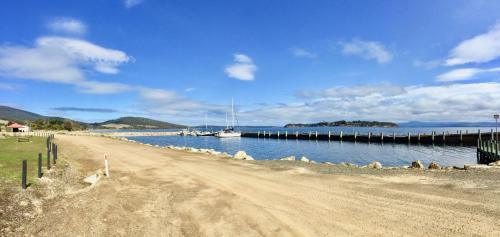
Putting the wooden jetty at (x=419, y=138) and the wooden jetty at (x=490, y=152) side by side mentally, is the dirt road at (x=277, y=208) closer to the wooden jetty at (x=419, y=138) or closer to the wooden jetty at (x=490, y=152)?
the wooden jetty at (x=490, y=152)

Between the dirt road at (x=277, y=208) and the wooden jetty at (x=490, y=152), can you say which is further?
the wooden jetty at (x=490, y=152)

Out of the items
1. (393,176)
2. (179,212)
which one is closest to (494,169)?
(393,176)

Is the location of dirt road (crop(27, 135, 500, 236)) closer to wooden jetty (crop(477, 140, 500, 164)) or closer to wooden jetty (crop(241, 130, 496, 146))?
wooden jetty (crop(477, 140, 500, 164))

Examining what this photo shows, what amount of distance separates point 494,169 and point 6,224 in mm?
21304

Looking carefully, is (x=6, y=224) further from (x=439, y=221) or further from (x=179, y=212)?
(x=439, y=221)

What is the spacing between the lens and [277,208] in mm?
11578

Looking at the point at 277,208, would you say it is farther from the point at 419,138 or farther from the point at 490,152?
the point at 419,138

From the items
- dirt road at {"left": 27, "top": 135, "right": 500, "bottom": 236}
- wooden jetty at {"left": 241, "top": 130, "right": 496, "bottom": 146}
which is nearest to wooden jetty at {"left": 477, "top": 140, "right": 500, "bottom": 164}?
wooden jetty at {"left": 241, "top": 130, "right": 496, "bottom": 146}

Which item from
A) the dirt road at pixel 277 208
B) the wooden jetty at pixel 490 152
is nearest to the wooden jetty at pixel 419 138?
the wooden jetty at pixel 490 152

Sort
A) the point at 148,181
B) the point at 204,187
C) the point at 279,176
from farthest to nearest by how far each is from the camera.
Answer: the point at 279,176
the point at 148,181
the point at 204,187

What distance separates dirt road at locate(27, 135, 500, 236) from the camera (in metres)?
9.44

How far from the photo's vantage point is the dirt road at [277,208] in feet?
31.0

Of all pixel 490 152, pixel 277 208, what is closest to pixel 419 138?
pixel 490 152

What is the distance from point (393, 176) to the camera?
59.0 feet
